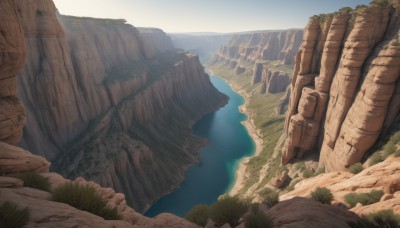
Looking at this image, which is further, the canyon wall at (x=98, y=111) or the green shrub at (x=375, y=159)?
the canyon wall at (x=98, y=111)

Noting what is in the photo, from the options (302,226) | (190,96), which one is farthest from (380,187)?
(190,96)

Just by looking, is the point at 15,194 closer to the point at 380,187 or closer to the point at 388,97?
the point at 380,187

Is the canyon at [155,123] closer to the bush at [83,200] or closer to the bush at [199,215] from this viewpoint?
the bush at [83,200]

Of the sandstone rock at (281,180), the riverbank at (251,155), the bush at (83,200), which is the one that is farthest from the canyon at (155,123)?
the riverbank at (251,155)

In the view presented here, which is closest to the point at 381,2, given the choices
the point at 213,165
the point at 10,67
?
the point at 10,67

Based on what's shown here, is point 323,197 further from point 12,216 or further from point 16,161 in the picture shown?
point 16,161

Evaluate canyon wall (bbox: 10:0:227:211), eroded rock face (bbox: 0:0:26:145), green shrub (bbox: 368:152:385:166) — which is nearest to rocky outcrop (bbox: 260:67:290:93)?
canyon wall (bbox: 10:0:227:211)

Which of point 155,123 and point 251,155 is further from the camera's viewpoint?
point 155,123
